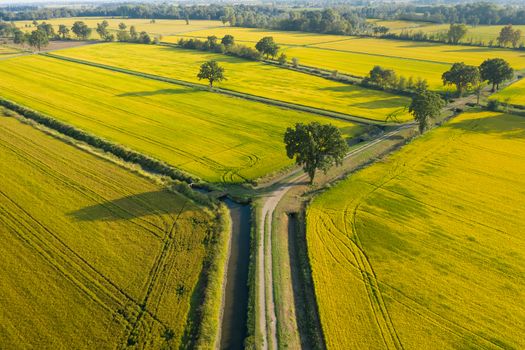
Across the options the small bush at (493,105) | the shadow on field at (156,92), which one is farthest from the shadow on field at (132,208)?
the small bush at (493,105)

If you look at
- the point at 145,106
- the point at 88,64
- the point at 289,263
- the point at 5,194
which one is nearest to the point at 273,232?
the point at 289,263

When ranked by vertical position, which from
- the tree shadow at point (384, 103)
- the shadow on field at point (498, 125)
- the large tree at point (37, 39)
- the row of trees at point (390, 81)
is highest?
the large tree at point (37, 39)

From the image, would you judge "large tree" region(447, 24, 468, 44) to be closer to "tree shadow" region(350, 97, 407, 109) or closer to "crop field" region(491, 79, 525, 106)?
"crop field" region(491, 79, 525, 106)

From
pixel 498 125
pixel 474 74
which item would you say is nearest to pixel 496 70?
pixel 474 74

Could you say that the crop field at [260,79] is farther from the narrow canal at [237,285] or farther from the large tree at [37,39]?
the narrow canal at [237,285]

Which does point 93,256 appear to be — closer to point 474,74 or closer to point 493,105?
point 493,105

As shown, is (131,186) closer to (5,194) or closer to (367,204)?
(5,194)
